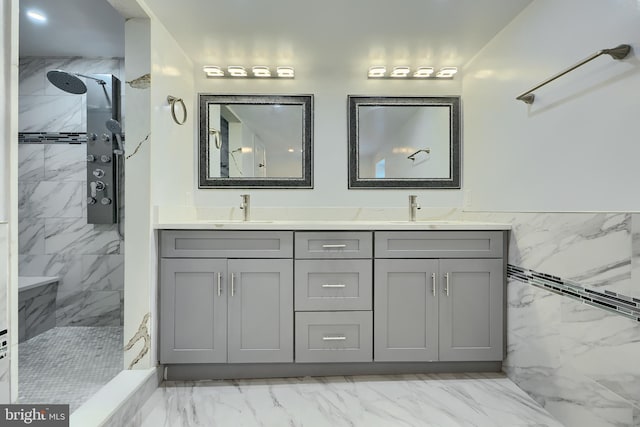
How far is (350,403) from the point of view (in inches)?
66.0

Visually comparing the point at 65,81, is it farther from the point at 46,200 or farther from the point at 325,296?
the point at 325,296

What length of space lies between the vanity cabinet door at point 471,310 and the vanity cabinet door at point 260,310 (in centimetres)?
90

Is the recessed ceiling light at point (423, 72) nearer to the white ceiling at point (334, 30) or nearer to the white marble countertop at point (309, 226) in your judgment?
the white ceiling at point (334, 30)

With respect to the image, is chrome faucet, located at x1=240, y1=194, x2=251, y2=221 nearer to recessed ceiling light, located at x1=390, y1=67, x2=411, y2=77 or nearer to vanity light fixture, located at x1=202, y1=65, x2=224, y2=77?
vanity light fixture, located at x1=202, y1=65, x2=224, y2=77

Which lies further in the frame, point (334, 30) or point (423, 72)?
point (423, 72)

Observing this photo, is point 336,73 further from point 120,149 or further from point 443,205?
point 120,149

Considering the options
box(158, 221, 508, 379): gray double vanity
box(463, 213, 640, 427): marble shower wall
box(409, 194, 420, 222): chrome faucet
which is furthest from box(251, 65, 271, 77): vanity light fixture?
box(463, 213, 640, 427): marble shower wall

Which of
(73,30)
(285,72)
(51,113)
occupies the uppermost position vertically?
(73,30)

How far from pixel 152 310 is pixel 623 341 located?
2.12m

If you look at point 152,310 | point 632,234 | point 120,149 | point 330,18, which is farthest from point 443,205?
point 120,149

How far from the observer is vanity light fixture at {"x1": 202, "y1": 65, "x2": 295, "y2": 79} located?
234cm

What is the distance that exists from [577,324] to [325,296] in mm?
1184

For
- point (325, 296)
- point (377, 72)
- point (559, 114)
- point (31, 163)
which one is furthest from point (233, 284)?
point (31, 163)

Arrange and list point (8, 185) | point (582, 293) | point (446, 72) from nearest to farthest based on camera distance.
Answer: point (8, 185) → point (582, 293) → point (446, 72)
